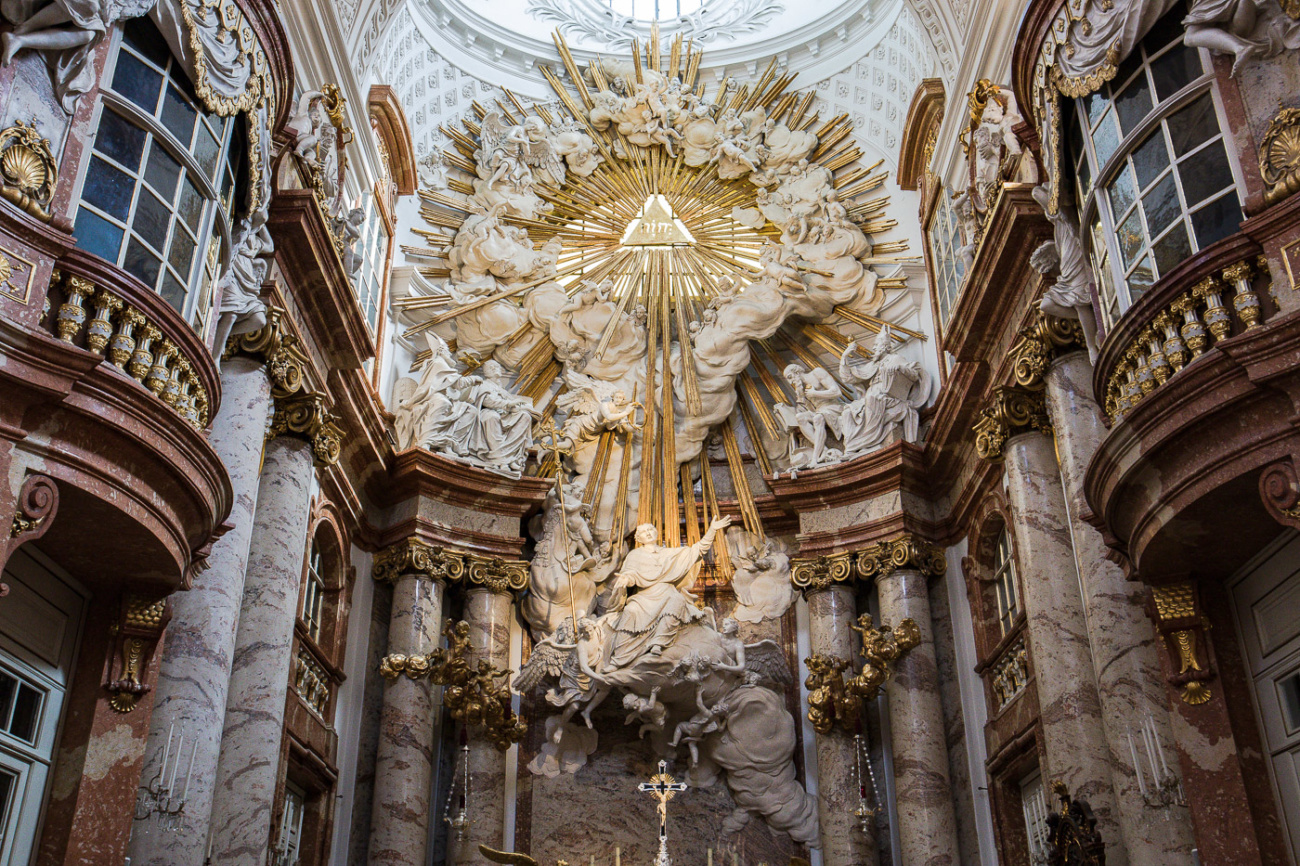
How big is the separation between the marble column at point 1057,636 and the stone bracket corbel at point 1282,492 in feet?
8.94

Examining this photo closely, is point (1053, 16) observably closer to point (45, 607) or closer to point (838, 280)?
point (838, 280)

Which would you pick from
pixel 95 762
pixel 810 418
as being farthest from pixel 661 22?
pixel 95 762

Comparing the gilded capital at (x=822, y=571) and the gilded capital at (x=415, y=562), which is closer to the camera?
the gilded capital at (x=415, y=562)

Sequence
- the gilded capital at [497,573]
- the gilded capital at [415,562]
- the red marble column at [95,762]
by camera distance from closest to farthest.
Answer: the red marble column at [95,762] → the gilded capital at [415,562] → the gilded capital at [497,573]

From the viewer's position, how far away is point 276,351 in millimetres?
11594

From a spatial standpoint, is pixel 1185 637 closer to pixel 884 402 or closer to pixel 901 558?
pixel 901 558

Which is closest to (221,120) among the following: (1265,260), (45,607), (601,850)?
(45,607)

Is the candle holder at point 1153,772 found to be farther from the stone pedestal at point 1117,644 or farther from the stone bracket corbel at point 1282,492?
the stone bracket corbel at point 1282,492

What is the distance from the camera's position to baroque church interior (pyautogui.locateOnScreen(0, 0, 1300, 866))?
29.3 ft

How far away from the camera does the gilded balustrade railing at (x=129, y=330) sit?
8.59 metres

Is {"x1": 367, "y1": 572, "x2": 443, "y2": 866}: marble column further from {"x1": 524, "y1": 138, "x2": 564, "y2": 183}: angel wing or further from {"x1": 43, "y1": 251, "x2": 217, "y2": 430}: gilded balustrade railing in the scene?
{"x1": 524, "y1": 138, "x2": 564, "y2": 183}: angel wing

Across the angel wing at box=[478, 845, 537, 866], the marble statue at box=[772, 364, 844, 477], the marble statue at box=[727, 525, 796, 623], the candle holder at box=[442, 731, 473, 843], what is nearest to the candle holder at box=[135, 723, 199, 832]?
the angel wing at box=[478, 845, 537, 866]

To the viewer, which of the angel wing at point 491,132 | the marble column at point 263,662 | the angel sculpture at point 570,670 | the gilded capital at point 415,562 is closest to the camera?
the marble column at point 263,662

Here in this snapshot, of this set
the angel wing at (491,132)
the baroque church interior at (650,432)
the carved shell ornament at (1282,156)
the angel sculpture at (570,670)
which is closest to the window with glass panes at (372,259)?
the baroque church interior at (650,432)
